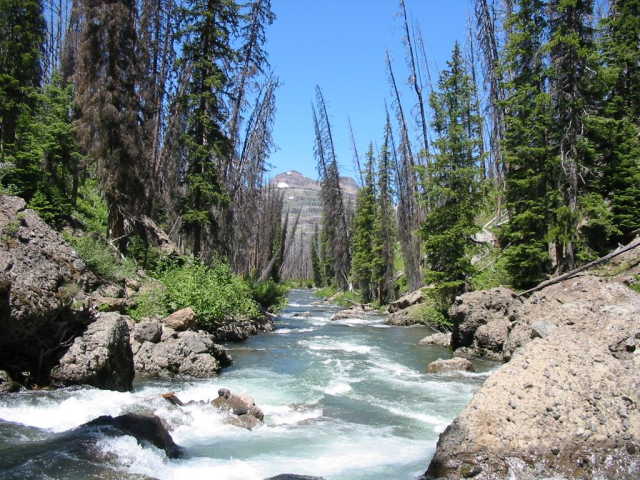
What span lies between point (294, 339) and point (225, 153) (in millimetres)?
7810

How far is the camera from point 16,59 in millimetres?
21562

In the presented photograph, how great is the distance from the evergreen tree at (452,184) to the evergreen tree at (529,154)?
6.72ft

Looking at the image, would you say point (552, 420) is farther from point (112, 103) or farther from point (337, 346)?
point (112, 103)

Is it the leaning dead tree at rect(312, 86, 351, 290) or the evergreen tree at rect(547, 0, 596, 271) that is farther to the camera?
the leaning dead tree at rect(312, 86, 351, 290)

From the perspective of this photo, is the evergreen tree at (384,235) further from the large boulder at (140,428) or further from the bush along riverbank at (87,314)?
the large boulder at (140,428)

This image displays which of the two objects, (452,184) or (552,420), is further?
(452,184)

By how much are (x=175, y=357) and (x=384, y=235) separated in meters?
27.6

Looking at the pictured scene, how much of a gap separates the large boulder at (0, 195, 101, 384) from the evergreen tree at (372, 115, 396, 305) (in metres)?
27.0

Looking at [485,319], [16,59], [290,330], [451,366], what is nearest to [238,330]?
[290,330]

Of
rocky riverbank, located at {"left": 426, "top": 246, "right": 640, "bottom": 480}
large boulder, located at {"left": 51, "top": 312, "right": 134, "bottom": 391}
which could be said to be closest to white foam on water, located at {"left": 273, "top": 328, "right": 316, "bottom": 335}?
large boulder, located at {"left": 51, "top": 312, "right": 134, "bottom": 391}

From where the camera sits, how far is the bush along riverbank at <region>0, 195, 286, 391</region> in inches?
309

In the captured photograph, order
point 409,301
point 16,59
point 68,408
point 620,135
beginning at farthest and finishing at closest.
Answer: point 409,301 → point 16,59 → point 620,135 → point 68,408

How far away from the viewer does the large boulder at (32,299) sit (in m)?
7.68

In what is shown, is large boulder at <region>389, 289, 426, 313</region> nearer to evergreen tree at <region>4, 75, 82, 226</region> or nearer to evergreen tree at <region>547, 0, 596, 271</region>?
evergreen tree at <region>547, 0, 596, 271</region>
